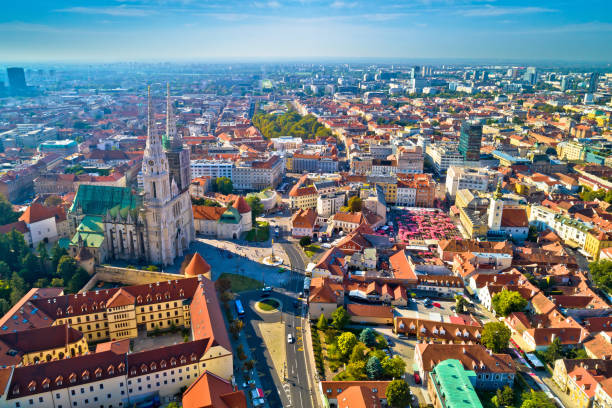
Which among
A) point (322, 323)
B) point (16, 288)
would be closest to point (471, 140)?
point (322, 323)

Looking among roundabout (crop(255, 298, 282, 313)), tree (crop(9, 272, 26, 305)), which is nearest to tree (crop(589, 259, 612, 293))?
roundabout (crop(255, 298, 282, 313))

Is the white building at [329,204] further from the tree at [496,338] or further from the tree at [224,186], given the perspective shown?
the tree at [496,338]

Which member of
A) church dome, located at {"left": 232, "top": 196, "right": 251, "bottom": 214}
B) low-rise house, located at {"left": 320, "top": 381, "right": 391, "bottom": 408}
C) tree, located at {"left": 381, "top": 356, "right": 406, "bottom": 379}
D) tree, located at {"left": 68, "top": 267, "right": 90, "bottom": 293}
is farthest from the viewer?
church dome, located at {"left": 232, "top": 196, "right": 251, "bottom": 214}

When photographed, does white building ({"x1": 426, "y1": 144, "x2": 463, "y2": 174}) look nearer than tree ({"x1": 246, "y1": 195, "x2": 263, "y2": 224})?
No

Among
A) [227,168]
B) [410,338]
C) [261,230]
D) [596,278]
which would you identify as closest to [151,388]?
[410,338]

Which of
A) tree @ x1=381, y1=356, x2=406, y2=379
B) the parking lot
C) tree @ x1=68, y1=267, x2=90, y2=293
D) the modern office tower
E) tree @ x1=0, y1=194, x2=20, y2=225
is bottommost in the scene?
Answer: the parking lot

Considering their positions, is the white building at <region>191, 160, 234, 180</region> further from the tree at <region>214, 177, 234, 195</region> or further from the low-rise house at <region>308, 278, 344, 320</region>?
the low-rise house at <region>308, 278, 344, 320</region>

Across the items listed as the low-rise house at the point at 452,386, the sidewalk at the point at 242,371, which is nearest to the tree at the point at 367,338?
the low-rise house at the point at 452,386
